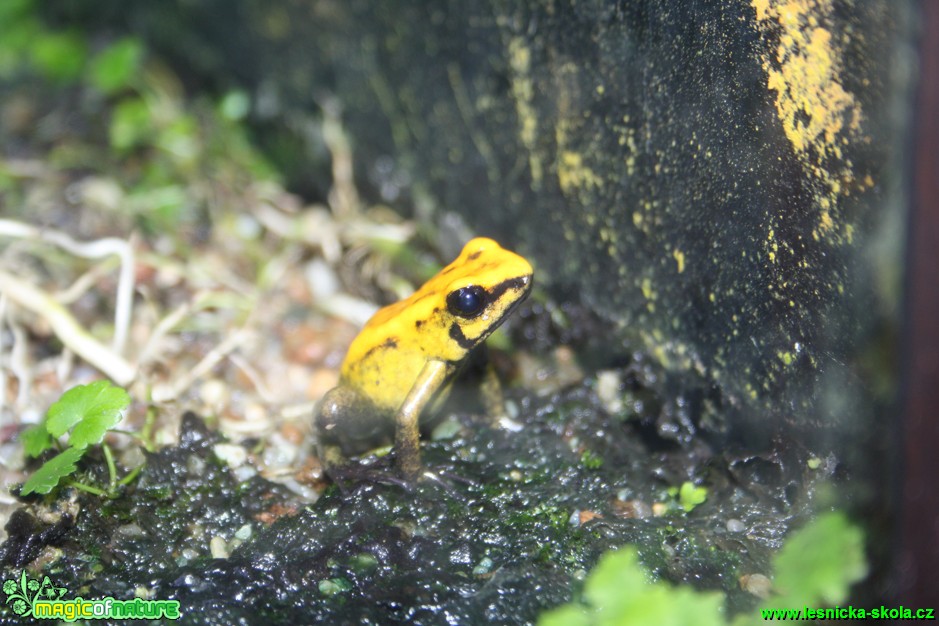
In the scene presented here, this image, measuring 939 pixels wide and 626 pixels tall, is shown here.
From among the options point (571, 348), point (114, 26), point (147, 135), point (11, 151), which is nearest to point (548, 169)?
point (571, 348)

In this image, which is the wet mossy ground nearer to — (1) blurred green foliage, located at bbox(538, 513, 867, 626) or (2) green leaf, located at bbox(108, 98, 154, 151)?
(1) blurred green foliage, located at bbox(538, 513, 867, 626)

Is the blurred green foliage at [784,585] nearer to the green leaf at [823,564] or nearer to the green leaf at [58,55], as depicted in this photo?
the green leaf at [823,564]

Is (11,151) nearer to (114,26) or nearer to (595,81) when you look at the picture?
(114,26)

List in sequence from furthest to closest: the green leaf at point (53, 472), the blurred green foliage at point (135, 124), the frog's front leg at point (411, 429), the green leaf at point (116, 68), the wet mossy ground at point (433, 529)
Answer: the green leaf at point (116, 68)
the blurred green foliage at point (135, 124)
the frog's front leg at point (411, 429)
the green leaf at point (53, 472)
the wet mossy ground at point (433, 529)

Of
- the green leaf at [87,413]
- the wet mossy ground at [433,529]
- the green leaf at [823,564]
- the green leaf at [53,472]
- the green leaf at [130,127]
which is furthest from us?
the green leaf at [130,127]

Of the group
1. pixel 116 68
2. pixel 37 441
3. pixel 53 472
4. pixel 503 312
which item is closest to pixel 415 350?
pixel 503 312

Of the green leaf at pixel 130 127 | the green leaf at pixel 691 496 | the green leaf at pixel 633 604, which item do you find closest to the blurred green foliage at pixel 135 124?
the green leaf at pixel 130 127

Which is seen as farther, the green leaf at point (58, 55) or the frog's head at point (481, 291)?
the green leaf at point (58, 55)
